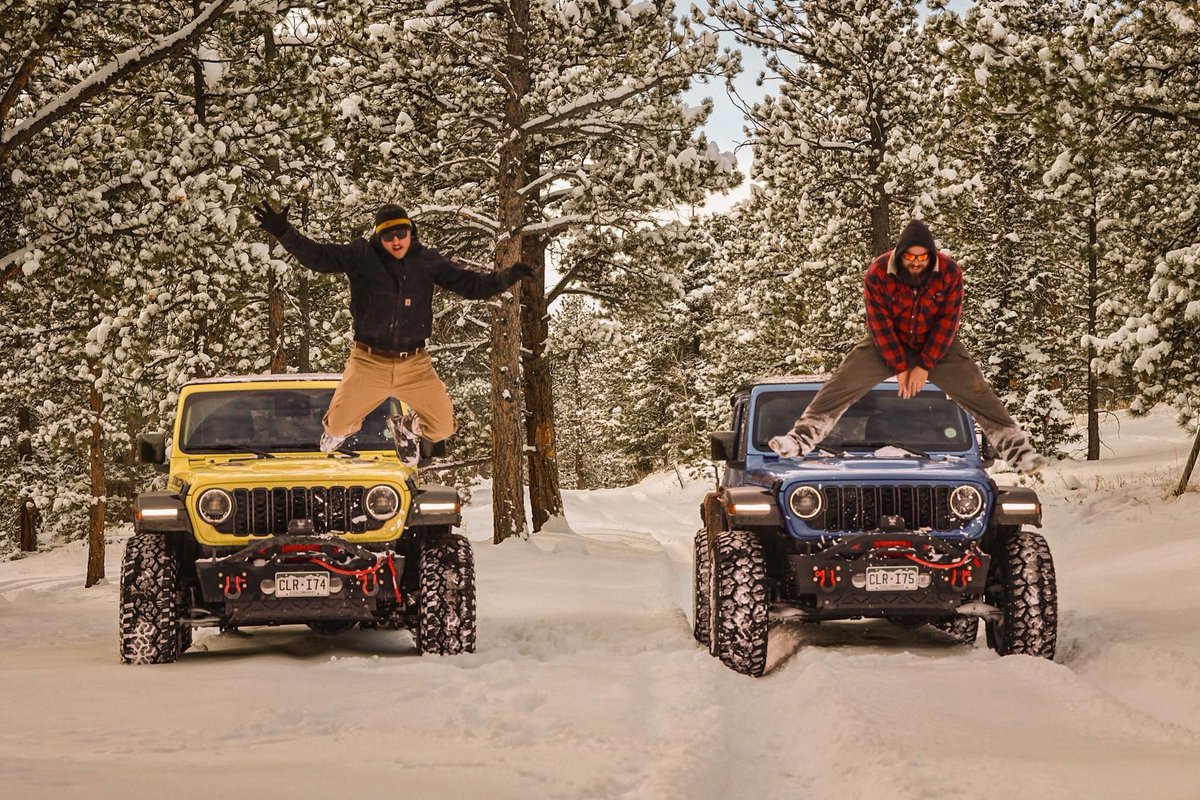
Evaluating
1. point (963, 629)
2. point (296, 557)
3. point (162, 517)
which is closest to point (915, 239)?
point (963, 629)

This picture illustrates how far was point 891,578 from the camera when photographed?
804cm

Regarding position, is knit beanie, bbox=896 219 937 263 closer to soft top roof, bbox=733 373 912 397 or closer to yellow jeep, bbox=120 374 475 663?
soft top roof, bbox=733 373 912 397

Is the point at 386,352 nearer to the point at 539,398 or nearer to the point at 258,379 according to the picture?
the point at 258,379

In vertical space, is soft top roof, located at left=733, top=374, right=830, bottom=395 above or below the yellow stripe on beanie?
below

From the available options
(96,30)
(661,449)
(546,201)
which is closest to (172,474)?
(96,30)

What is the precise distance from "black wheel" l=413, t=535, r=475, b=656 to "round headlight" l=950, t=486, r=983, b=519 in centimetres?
331

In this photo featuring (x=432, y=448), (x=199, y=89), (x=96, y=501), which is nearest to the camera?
(x=432, y=448)

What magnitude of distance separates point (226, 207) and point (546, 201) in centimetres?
Result: 697

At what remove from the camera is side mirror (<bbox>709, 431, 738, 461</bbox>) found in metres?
9.62

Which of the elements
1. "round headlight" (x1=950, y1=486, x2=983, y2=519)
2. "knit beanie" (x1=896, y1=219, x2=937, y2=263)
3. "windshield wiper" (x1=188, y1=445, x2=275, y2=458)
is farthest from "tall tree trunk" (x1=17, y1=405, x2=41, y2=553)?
"knit beanie" (x1=896, y1=219, x2=937, y2=263)

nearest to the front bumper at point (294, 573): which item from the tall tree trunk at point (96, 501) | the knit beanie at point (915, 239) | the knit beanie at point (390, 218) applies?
the knit beanie at point (390, 218)

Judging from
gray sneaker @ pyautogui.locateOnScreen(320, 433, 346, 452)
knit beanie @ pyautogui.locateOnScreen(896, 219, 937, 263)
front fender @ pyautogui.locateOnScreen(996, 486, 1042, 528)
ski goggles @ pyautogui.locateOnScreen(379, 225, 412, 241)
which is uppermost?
ski goggles @ pyautogui.locateOnScreen(379, 225, 412, 241)

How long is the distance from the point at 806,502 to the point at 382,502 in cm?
288

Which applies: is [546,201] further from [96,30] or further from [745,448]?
[745,448]
